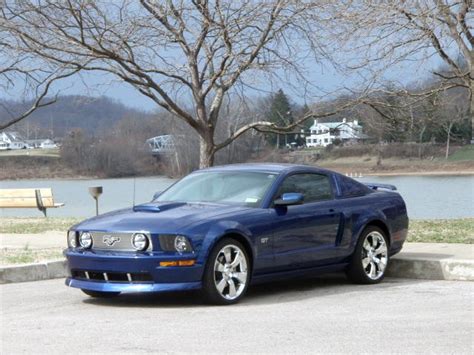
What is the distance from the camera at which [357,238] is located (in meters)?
9.82

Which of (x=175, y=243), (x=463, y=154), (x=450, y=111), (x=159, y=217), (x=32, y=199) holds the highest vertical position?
(x=450, y=111)

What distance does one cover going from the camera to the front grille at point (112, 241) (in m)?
8.23

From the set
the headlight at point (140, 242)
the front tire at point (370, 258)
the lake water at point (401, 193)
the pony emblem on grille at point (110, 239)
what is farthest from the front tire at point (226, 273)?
the lake water at point (401, 193)

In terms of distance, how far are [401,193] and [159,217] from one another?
17.2 meters

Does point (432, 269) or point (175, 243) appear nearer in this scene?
point (175, 243)

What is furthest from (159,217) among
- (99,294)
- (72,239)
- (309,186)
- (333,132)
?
(333,132)

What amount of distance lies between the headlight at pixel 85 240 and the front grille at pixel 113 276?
251 millimetres

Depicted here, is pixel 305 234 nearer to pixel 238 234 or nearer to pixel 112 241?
pixel 238 234

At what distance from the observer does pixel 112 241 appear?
27.3ft

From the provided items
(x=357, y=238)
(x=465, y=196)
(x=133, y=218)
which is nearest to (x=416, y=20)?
(x=357, y=238)

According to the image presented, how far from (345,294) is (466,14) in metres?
6.77

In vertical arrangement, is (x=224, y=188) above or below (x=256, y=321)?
above

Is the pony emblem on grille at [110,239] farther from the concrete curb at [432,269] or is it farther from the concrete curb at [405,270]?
the concrete curb at [432,269]

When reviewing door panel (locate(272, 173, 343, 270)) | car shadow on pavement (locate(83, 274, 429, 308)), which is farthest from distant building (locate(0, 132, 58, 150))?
door panel (locate(272, 173, 343, 270))
